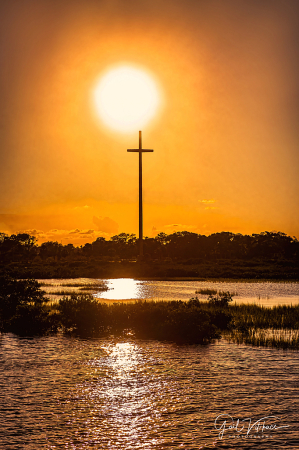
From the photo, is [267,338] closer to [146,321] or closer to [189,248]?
[146,321]

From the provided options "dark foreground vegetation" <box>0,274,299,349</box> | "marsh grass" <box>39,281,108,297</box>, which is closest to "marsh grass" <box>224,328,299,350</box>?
"dark foreground vegetation" <box>0,274,299,349</box>

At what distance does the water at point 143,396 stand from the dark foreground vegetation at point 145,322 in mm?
2430

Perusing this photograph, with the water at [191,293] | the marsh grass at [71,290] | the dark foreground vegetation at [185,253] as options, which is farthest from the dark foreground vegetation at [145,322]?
the dark foreground vegetation at [185,253]

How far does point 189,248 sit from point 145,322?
13758 cm

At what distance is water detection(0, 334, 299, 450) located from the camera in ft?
A: 38.7

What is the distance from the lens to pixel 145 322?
92.0ft

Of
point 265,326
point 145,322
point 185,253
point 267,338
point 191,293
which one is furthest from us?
point 185,253

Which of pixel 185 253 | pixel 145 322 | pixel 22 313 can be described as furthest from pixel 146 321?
pixel 185 253

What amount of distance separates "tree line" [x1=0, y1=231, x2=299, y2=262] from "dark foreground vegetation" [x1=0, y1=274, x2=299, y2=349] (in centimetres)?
11429

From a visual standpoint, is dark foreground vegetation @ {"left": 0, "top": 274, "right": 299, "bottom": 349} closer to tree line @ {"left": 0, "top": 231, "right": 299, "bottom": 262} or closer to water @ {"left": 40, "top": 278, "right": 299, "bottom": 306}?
water @ {"left": 40, "top": 278, "right": 299, "bottom": 306}

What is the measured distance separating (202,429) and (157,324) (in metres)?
14.7

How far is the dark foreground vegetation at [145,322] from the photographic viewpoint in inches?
990

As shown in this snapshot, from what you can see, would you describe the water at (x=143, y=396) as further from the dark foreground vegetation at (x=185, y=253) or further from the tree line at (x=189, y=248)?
the tree line at (x=189, y=248)

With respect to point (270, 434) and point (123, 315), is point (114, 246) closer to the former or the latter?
point (123, 315)
